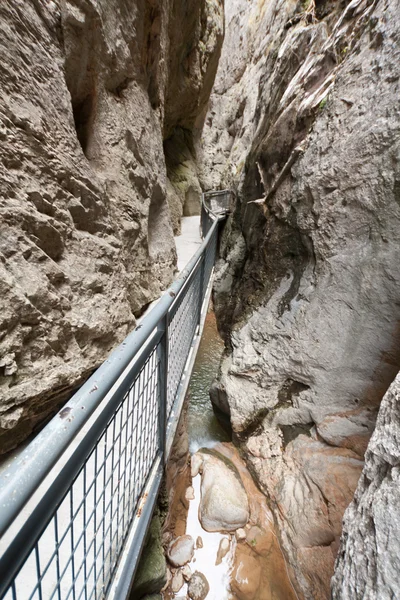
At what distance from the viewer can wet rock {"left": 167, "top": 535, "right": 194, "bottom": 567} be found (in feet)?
9.09

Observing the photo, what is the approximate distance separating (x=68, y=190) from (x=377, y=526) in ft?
11.1

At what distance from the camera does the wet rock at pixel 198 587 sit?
2.59 m

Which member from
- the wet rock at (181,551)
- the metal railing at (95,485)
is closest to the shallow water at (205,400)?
the wet rock at (181,551)

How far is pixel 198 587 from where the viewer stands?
263cm

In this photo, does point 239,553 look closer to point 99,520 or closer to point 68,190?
point 99,520

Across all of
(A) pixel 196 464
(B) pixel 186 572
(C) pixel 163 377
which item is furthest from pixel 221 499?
(C) pixel 163 377

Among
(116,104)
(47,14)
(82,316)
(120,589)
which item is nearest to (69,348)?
(82,316)

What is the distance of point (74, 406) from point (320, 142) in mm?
4327

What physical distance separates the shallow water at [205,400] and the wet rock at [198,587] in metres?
1.64

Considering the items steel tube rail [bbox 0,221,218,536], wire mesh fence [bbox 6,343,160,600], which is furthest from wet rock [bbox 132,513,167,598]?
steel tube rail [bbox 0,221,218,536]

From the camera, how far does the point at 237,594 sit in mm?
2648

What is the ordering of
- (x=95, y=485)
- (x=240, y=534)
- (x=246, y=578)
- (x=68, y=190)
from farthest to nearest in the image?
(x=240, y=534) → (x=246, y=578) → (x=68, y=190) → (x=95, y=485)

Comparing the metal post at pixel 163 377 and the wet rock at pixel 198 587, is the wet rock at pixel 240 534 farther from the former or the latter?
the metal post at pixel 163 377

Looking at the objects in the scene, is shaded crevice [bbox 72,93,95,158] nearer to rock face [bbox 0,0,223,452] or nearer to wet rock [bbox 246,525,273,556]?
rock face [bbox 0,0,223,452]
